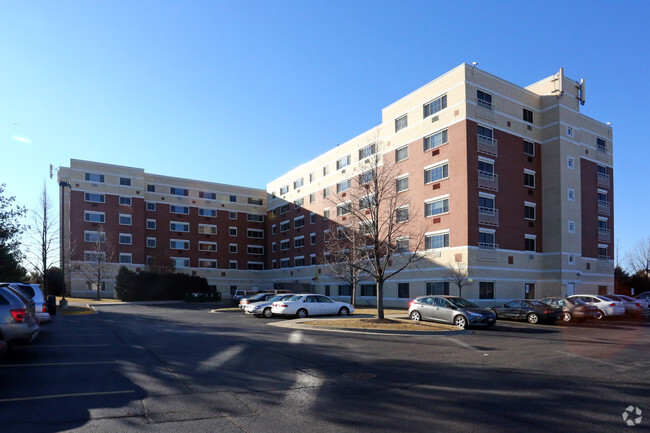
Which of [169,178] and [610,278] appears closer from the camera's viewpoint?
[610,278]

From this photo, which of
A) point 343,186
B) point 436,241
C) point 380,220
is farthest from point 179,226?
point 436,241

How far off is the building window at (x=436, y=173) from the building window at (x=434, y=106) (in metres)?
4.96

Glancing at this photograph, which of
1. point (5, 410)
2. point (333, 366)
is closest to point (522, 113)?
point (333, 366)

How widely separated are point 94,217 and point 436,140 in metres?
46.7

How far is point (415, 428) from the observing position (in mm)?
6109

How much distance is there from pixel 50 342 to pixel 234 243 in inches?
2378

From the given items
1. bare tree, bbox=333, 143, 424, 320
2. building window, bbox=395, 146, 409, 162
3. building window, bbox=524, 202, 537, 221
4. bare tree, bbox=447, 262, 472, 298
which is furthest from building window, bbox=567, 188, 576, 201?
building window, bbox=395, 146, 409, 162

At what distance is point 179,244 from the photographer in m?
70.3

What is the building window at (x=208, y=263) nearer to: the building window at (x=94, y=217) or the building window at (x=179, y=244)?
the building window at (x=179, y=244)

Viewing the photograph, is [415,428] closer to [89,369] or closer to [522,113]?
[89,369]

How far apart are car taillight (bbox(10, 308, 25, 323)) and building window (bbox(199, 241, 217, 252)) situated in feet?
203

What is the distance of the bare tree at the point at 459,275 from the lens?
3616 cm

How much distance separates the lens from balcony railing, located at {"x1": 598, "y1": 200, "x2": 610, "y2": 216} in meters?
45.6

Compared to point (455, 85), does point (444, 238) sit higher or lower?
lower
